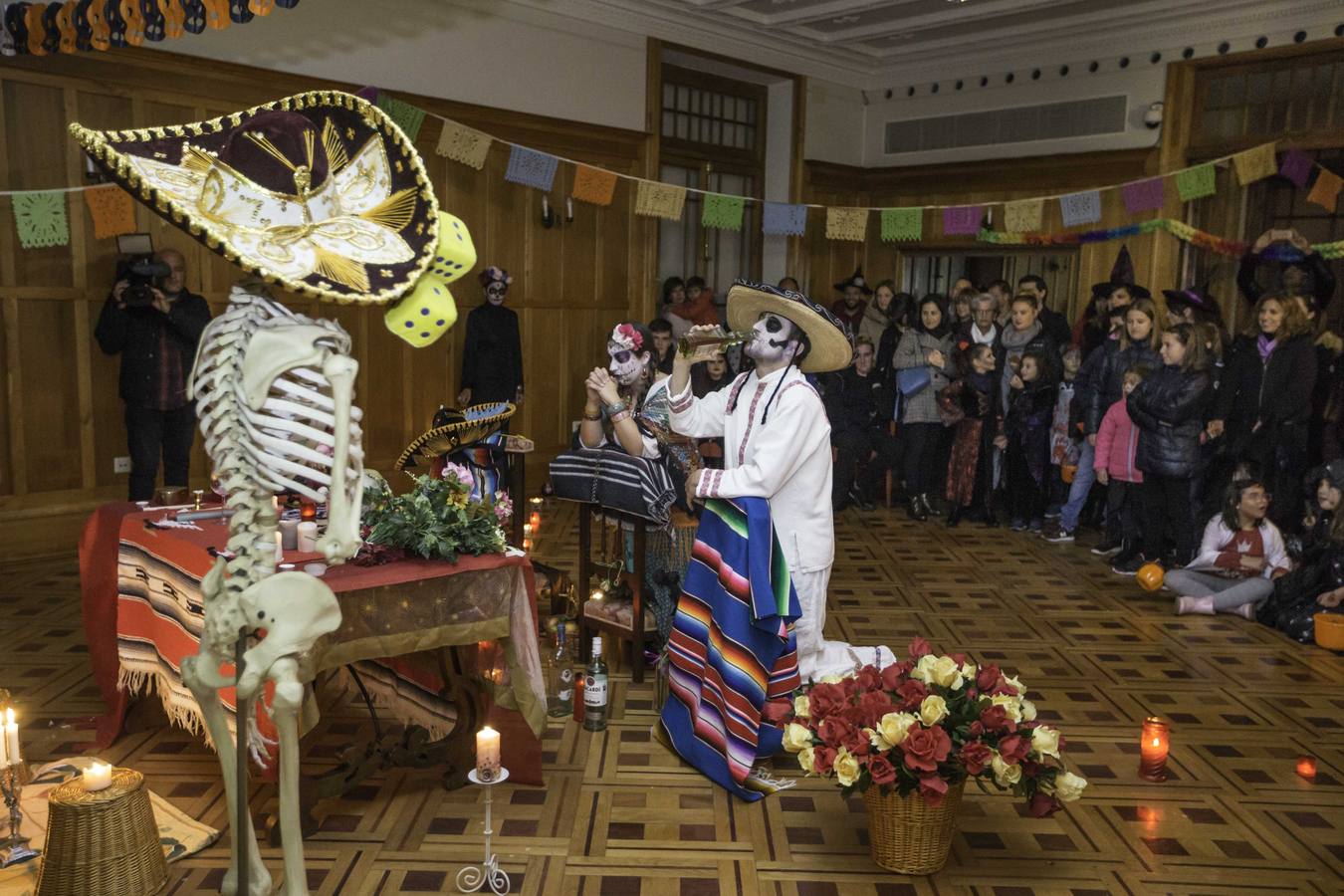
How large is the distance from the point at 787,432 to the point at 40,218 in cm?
462

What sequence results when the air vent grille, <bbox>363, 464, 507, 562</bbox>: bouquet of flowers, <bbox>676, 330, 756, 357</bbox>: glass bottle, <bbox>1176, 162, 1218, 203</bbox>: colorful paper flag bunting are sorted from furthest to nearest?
the air vent grille → <bbox>1176, 162, 1218, 203</bbox>: colorful paper flag bunting → <bbox>676, 330, 756, 357</bbox>: glass bottle → <bbox>363, 464, 507, 562</bbox>: bouquet of flowers

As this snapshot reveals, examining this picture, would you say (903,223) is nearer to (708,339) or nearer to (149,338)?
(708,339)

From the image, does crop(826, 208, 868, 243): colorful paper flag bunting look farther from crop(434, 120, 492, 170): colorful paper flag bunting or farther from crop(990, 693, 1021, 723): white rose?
crop(990, 693, 1021, 723): white rose

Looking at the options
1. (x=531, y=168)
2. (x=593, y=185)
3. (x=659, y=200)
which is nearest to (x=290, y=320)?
(x=531, y=168)

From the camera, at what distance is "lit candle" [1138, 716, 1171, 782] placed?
3.74m

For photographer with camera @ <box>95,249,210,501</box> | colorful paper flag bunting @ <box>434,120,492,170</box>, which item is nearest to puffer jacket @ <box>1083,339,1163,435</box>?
colorful paper flag bunting @ <box>434,120,492,170</box>

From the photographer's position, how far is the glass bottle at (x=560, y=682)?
14.2 feet

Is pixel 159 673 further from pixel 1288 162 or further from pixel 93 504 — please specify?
pixel 1288 162

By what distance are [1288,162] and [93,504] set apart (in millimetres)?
8562

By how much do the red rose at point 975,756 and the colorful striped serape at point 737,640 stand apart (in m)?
0.84

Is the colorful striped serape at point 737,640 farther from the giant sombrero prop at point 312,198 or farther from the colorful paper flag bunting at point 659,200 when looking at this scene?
the colorful paper flag bunting at point 659,200

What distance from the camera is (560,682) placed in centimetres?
454

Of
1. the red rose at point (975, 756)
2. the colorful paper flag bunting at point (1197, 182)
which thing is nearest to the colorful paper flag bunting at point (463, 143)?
the colorful paper flag bunting at point (1197, 182)

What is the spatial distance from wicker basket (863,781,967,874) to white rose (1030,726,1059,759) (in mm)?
228
